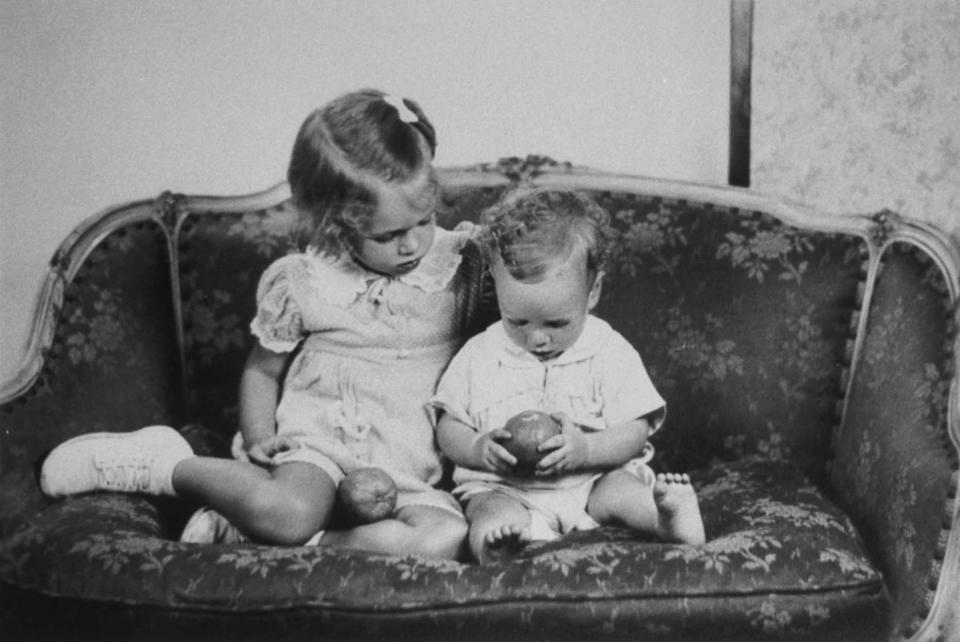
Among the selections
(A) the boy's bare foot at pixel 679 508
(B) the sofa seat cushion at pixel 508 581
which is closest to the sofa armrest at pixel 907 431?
(B) the sofa seat cushion at pixel 508 581

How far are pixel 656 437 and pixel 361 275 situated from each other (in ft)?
2.06

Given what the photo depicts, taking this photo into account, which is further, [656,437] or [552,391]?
[656,437]

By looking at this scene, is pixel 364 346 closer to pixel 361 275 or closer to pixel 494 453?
pixel 361 275

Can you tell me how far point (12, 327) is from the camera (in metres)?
2.33

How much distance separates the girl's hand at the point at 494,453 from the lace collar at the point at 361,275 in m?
0.31

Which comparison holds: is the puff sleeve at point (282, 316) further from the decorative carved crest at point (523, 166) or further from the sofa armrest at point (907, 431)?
the sofa armrest at point (907, 431)

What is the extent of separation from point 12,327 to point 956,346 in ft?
6.02

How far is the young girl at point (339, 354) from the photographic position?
1.72 metres

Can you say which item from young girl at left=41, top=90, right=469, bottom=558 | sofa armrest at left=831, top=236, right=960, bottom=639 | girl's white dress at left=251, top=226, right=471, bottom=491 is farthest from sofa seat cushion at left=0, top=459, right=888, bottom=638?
girl's white dress at left=251, top=226, right=471, bottom=491

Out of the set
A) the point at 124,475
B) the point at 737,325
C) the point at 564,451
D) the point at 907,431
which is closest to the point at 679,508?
the point at 564,451

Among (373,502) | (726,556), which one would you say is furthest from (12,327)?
(726,556)

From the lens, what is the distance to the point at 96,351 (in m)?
Answer: 1.96

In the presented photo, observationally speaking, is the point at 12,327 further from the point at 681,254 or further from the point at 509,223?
the point at 681,254

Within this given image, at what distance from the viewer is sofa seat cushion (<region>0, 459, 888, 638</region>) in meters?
1.40
